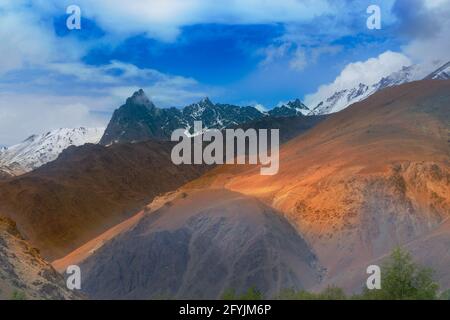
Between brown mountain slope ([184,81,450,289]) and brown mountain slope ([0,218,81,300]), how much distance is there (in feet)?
80.4

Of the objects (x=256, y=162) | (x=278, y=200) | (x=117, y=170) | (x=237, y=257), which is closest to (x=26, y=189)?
(x=117, y=170)

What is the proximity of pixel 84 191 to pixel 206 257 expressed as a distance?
63.5 metres

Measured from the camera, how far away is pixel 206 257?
173 feet

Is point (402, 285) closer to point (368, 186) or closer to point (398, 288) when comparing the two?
point (398, 288)

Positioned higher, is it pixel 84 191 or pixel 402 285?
pixel 84 191

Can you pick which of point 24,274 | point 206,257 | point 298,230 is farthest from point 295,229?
point 24,274

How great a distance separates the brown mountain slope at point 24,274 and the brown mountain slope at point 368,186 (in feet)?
80.4

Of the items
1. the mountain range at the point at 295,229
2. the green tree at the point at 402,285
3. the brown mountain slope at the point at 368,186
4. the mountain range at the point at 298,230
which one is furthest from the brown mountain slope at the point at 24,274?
the brown mountain slope at the point at 368,186

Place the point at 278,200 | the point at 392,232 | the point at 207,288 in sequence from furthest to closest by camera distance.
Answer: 1. the point at 278,200
2. the point at 392,232
3. the point at 207,288

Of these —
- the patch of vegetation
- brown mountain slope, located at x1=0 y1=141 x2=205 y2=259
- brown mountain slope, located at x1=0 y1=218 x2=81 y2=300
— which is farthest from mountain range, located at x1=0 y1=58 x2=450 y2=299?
brown mountain slope, located at x1=0 y1=141 x2=205 y2=259

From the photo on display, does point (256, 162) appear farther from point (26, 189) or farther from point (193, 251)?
point (193, 251)

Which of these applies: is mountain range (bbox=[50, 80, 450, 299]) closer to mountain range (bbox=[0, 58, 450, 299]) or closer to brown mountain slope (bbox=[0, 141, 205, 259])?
mountain range (bbox=[0, 58, 450, 299])
